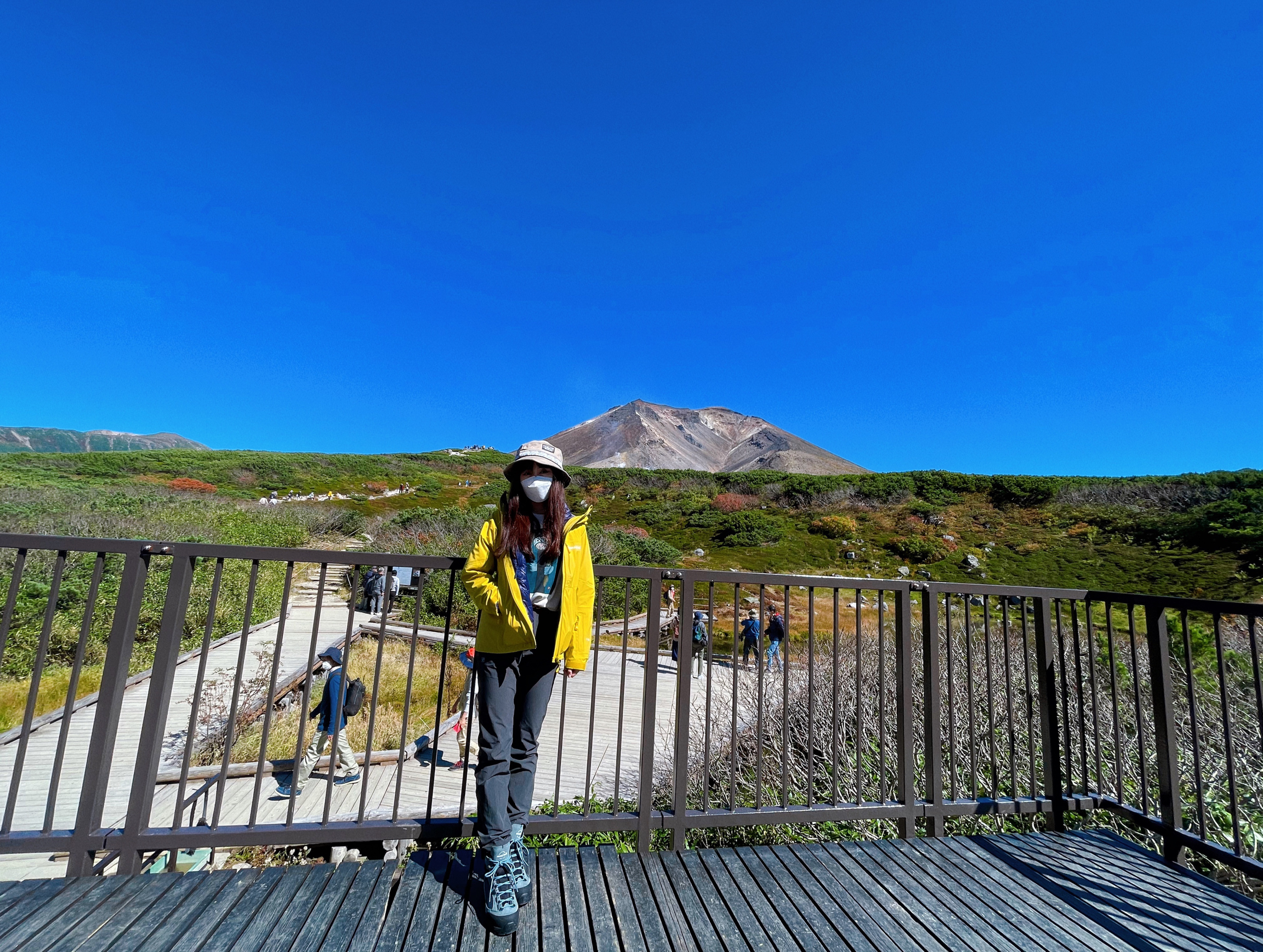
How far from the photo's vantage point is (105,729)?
197cm

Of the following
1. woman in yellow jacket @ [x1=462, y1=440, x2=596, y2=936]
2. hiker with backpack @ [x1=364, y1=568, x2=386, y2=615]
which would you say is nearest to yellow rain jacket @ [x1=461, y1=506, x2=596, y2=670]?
woman in yellow jacket @ [x1=462, y1=440, x2=596, y2=936]

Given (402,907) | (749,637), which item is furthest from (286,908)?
(749,637)

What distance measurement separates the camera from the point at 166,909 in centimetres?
177

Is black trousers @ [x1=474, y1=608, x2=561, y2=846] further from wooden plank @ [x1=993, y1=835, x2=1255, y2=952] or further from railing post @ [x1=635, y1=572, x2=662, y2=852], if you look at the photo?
wooden plank @ [x1=993, y1=835, x2=1255, y2=952]

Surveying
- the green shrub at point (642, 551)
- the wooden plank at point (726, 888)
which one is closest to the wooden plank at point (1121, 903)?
the wooden plank at point (726, 888)

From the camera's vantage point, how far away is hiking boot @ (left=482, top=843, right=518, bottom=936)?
1.71 meters

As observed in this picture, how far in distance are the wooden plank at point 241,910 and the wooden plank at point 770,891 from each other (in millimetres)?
1520

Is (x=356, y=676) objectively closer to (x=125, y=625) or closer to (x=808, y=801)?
(x=125, y=625)

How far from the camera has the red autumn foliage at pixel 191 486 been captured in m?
24.2

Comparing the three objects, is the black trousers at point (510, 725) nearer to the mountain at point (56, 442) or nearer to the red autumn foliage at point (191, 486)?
the red autumn foliage at point (191, 486)

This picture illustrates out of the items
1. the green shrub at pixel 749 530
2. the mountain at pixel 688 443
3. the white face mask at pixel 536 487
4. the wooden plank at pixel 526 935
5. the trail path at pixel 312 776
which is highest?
the mountain at pixel 688 443

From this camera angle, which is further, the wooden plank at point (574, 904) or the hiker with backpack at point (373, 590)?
the hiker with backpack at point (373, 590)

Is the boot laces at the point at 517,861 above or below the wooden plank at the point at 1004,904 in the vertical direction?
above

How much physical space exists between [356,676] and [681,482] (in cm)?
2432
